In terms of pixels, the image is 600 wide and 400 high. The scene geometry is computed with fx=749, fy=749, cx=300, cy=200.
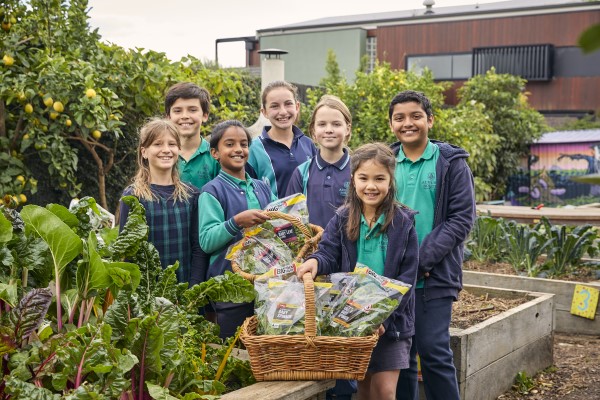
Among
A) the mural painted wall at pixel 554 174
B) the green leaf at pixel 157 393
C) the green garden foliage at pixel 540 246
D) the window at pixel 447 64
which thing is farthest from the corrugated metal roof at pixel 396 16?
the green leaf at pixel 157 393

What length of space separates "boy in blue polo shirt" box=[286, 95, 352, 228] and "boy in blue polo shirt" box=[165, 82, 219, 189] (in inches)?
20.7

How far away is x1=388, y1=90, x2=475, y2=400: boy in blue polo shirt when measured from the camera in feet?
11.4

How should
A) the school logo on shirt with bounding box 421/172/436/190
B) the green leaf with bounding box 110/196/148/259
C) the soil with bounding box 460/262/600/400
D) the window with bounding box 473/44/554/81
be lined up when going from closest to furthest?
the green leaf with bounding box 110/196/148/259, the school logo on shirt with bounding box 421/172/436/190, the soil with bounding box 460/262/600/400, the window with bounding box 473/44/554/81

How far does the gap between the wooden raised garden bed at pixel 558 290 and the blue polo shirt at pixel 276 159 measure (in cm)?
265

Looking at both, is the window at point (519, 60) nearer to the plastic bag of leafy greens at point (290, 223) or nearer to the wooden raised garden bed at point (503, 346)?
the wooden raised garden bed at point (503, 346)

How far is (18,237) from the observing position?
8.02 ft

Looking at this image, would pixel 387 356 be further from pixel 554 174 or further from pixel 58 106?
pixel 554 174

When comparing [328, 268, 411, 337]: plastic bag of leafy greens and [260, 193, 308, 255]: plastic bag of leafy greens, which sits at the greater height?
[260, 193, 308, 255]: plastic bag of leafy greens

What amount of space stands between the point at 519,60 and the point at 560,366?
23.8 m

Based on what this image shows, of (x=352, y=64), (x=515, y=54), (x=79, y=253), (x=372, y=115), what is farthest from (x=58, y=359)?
(x=352, y=64)

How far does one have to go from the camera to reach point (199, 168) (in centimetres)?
406

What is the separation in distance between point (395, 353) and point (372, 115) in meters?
9.44

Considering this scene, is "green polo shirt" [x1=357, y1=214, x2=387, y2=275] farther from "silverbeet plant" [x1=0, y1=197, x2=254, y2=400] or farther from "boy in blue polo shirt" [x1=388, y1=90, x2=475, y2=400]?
"silverbeet plant" [x1=0, y1=197, x2=254, y2=400]

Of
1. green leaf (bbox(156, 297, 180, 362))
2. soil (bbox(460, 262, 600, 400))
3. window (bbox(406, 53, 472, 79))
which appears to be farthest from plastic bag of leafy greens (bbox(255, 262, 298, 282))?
window (bbox(406, 53, 472, 79))
